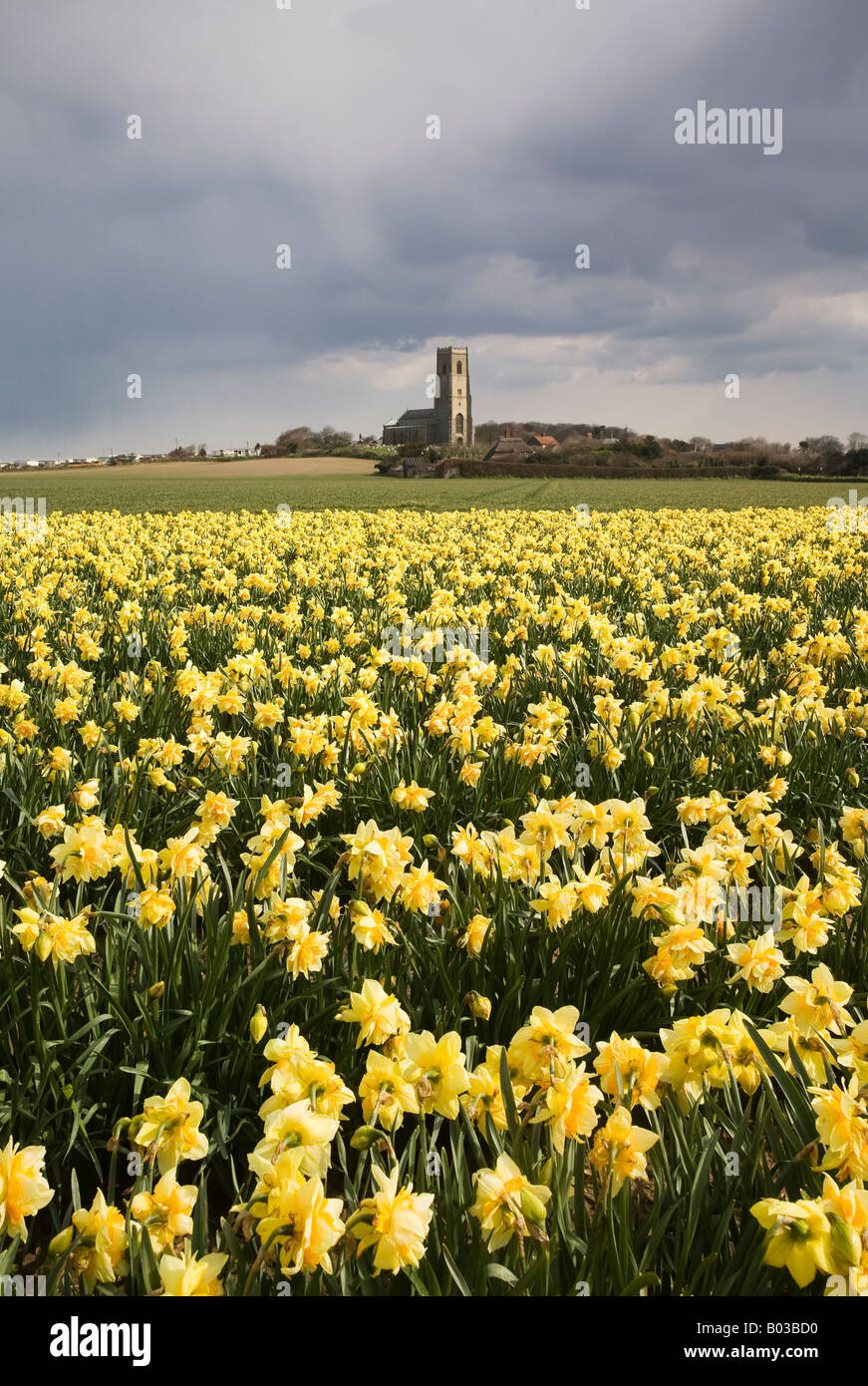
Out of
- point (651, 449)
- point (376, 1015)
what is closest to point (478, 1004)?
point (376, 1015)

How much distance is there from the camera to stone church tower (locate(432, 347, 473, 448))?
472 feet

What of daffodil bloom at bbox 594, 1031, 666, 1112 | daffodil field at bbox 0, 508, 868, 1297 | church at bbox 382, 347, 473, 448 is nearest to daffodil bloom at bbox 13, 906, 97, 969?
A: daffodil field at bbox 0, 508, 868, 1297

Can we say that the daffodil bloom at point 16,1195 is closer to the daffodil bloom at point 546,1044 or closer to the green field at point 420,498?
the daffodil bloom at point 546,1044

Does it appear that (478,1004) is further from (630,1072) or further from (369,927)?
(630,1072)

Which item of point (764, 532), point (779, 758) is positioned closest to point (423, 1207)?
point (779, 758)

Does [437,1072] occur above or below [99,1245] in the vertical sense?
above

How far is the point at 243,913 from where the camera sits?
2.18 m

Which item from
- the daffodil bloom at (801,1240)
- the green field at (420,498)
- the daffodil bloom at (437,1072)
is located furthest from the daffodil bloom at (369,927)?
the green field at (420,498)

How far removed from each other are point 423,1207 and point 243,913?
1.08 m

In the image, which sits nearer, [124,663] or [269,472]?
[124,663]

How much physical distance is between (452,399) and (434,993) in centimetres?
15262

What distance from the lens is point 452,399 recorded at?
144 m

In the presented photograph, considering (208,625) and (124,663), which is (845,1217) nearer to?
(124,663)

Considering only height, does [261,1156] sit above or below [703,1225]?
above
